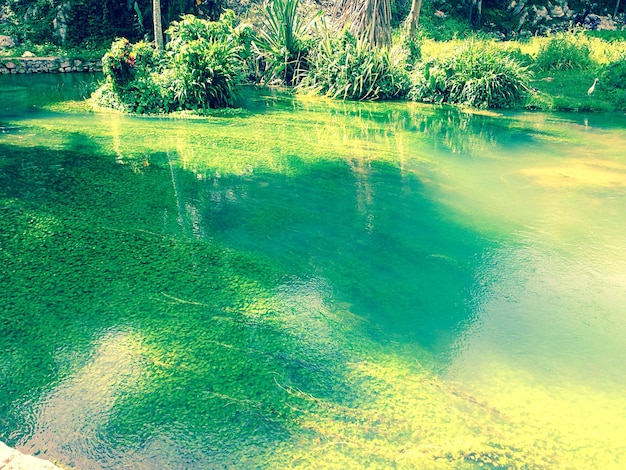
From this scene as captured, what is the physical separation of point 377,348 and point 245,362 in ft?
1.97

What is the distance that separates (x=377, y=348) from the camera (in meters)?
2.60

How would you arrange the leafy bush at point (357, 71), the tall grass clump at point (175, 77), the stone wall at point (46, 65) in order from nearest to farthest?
the tall grass clump at point (175, 77) < the leafy bush at point (357, 71) < the stone wall at point (46, 65)

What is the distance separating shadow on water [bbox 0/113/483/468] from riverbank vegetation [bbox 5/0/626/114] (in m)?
3.06

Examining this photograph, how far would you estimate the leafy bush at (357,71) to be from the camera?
9.12 m

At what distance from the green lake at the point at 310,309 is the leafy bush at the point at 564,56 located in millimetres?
5256

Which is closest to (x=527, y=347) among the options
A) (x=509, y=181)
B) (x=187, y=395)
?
(x=187, y=395)

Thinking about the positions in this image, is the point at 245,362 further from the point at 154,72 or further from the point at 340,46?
the point at 340,46

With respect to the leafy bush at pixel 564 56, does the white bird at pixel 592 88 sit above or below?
below

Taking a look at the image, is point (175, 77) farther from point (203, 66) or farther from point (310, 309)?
point (310, 309)

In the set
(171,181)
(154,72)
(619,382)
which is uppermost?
(154,72)

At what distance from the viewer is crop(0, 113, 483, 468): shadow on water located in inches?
83.1

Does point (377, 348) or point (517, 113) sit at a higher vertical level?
point (517, 113)

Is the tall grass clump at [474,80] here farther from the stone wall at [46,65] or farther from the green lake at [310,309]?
the stone wall at [46,65]

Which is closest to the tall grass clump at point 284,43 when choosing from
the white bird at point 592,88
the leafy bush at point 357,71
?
the leafy bush at point 357,71
